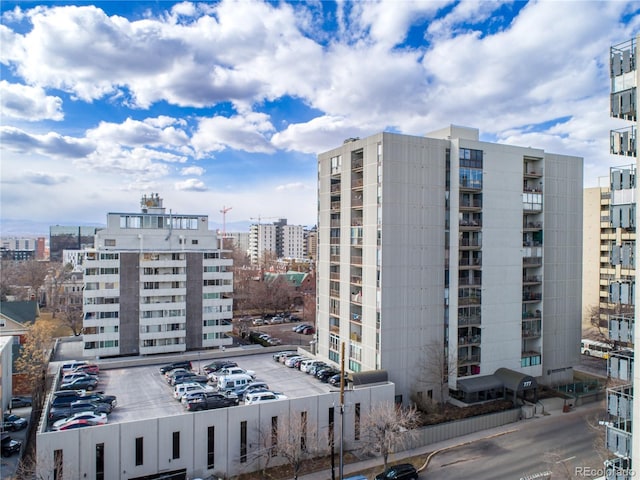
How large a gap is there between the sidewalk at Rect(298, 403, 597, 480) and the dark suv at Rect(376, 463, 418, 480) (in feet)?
4.10

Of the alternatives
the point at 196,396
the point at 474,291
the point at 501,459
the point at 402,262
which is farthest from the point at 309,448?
the point at 474,291

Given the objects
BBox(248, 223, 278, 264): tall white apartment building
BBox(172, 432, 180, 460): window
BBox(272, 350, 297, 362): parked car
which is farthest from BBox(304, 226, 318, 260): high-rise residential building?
BBox(172, 432, 180, 460): window

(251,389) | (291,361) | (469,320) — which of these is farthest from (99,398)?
(469,320)

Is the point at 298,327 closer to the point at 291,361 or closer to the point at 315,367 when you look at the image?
the point at 291,361

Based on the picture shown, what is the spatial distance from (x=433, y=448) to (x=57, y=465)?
2301 centimetres

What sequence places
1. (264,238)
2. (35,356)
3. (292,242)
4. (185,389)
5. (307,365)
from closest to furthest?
1. (185,389)
2. (307,365)
3. (35,356)
4. (264,238)
5. (292,242)

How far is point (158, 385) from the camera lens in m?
35.2

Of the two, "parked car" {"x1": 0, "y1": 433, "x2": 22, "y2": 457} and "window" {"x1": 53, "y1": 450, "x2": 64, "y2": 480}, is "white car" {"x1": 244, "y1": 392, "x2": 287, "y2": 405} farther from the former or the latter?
"parked car" {"x1": 0, "y1": 433, "x2": 22, "y2": 457}

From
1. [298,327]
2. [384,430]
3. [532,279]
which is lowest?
[298,327]

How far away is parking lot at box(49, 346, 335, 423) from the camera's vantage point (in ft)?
97.7

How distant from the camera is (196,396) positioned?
29922 millimetres

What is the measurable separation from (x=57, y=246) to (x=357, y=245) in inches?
7522

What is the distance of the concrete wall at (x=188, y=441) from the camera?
24.6 metres

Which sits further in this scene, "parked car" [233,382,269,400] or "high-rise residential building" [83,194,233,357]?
"high-rise residential building" [83,194,233,357]
